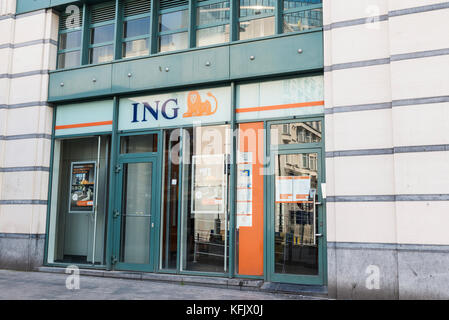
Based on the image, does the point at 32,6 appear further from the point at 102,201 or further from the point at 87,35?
the point at 102,201

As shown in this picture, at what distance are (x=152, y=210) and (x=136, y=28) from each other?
13.0 ft

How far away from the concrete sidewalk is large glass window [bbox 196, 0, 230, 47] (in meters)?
4.68

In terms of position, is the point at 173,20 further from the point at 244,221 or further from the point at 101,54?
the point at 244,221

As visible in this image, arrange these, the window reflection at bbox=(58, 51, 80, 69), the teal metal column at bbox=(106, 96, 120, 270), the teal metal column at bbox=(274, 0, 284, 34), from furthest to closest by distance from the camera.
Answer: the window reflection at bbox=(58, 51, 80, 69)
the teal metal column at bbox=(106, 96, 120, 270)
the teal metal column at bbox=(274, 0, 284, 34)

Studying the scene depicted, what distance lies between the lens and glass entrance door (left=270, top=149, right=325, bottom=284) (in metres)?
7.46

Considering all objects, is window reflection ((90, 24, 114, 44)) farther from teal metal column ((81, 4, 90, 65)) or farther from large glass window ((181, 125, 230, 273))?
large glass window ((181, 125, 230, 273))

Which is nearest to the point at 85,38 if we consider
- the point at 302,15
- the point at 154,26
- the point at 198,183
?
the point at 154,26

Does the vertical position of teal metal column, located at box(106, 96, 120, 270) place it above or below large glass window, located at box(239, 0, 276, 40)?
below

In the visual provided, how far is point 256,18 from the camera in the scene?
27.5 ft

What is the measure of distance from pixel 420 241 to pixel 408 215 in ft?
1.31

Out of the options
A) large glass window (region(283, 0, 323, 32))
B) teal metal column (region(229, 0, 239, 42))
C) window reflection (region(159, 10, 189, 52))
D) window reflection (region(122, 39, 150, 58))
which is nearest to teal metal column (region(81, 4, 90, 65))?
window reflection (region(122, 39, 150, 58))

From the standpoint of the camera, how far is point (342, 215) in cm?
698

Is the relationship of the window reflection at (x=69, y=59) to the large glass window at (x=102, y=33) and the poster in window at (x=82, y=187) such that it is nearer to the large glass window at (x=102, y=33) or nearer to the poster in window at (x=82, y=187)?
the large glass window at (x=102, y=33)

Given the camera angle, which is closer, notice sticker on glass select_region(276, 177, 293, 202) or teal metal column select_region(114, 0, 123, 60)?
notice sticker on glass select_region(276, 177, 293, 202)
